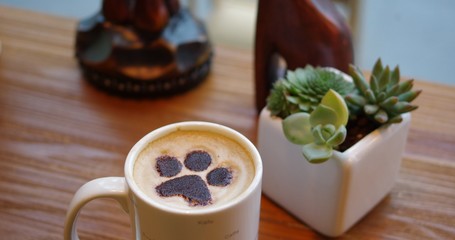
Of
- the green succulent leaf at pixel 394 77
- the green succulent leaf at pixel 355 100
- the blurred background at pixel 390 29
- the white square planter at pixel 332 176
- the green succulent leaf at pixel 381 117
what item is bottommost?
the blurred background at pixel 390 29

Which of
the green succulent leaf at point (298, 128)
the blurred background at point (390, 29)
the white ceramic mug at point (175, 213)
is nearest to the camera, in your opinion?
the white ceramic mug at point (175, 213)

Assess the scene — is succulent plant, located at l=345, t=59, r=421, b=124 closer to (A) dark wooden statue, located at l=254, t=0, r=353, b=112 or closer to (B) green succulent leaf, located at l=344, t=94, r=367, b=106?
(B) green succulent leaf, located at l=344, t=94, r=367, b=106

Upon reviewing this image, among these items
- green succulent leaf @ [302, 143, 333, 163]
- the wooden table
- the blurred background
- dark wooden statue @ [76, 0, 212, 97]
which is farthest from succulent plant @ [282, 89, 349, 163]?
the blurred background

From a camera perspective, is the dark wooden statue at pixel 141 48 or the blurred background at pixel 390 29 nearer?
the dark wooden statue at pixel 141 48

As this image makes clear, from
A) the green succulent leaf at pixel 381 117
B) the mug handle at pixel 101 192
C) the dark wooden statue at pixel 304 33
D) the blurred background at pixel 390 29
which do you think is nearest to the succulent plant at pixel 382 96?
the green succulent leaf at pixel 381 117

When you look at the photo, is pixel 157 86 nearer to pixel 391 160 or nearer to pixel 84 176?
pixel 84 176

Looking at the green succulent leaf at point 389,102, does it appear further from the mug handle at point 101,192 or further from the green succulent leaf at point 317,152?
the mug handle at point 101,192

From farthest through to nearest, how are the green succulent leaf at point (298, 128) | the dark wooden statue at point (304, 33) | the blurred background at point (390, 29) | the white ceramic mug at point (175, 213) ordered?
the blurred background at point (390, 29)
the dark wooden statue at point (304, 33)
the green succulent leaf at point (298, 128)
the white ceramic mug at point (175, 213)
